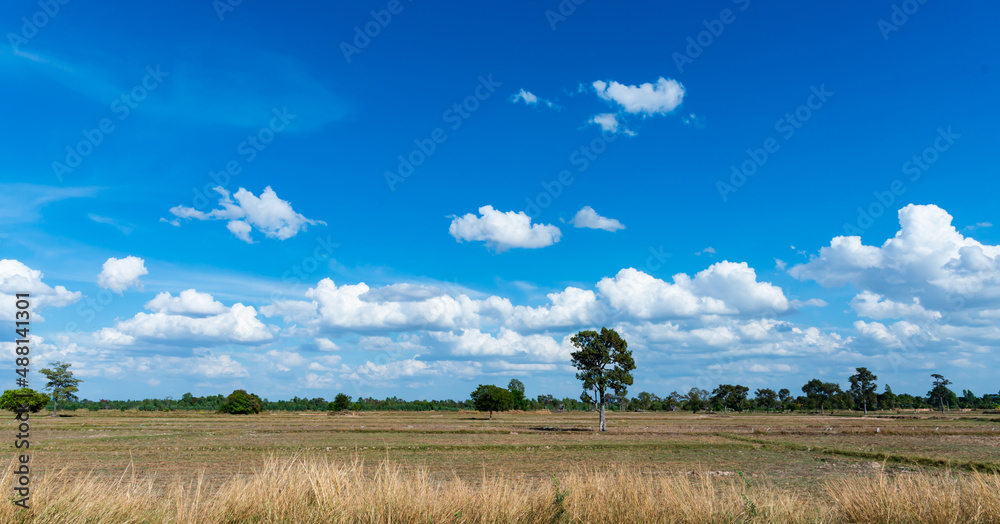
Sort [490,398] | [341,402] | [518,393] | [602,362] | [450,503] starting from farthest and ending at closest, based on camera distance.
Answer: [518,393]
[341,402]
[490,398]
[602,362]
[450,503]

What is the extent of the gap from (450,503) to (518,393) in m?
163

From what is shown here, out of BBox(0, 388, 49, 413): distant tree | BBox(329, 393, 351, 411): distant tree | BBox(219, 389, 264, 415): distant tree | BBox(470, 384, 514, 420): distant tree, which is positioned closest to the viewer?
BBox(0, 388, 49, 413): distant tree

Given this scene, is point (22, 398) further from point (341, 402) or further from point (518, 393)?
point (518, 393)

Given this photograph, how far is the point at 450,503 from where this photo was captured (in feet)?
30.8

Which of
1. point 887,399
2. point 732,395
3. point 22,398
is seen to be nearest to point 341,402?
point 22,398

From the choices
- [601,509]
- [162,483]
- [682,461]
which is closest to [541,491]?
[601,509]

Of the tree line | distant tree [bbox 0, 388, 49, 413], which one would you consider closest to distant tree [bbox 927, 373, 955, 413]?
the tree line

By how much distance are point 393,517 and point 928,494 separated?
33.8ft

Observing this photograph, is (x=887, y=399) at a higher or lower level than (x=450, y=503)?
lower

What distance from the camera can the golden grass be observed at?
859cm

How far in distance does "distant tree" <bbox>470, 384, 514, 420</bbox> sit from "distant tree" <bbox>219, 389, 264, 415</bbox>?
5166 centimetres

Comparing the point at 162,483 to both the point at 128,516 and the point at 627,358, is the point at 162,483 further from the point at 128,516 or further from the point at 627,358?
the point at 627,358

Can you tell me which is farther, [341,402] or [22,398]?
[341,402]

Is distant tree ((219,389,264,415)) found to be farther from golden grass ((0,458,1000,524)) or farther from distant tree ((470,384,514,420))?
golden grass ((0,458,1000,524))
